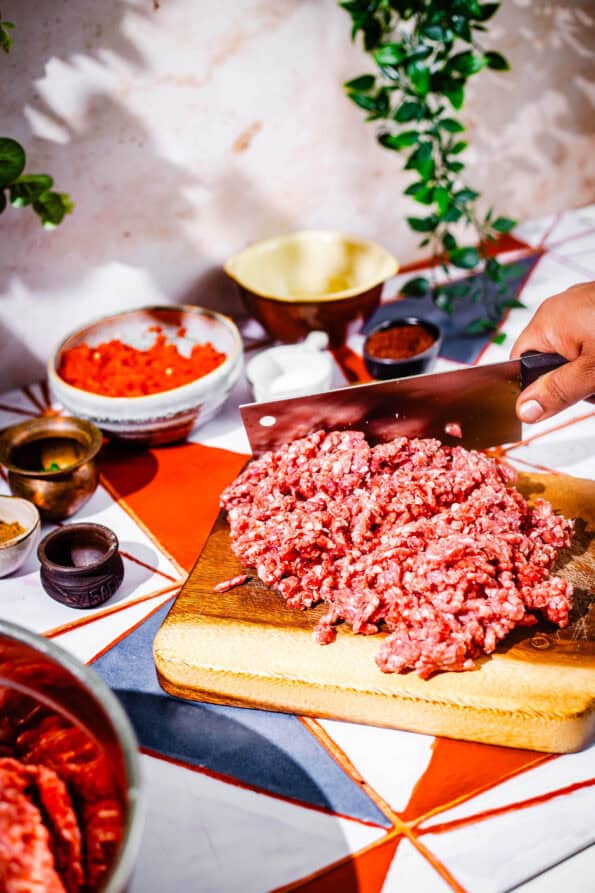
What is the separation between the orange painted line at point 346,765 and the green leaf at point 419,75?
1.82m

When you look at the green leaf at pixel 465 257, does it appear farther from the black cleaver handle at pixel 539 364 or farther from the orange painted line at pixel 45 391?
the orange painted line at pixel 45 391

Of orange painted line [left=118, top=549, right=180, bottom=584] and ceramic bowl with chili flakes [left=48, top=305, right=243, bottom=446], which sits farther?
ceramic bowl with chili flakes [left=48, top=305, right=243, bottom=446]

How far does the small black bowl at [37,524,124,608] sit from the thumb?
3.33ft

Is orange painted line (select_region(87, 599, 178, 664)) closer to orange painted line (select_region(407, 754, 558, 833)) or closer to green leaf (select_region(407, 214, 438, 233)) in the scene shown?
orange painted line (select_region(407, 754, 558, 833))

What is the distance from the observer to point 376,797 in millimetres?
1408

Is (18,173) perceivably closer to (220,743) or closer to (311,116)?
(311,116)

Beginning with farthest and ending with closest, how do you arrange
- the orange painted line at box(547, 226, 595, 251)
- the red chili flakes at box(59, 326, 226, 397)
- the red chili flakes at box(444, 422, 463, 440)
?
the orange painted line at box(547, 226, 595, 251)
the red chili flakes at box(59, 326, 226, 397)
the red chili flakes at box(444, 422, 463, 440)

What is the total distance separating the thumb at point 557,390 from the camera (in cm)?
177

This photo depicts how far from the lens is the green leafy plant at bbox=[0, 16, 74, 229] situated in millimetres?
1952

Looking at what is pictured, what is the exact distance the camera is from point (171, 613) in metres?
1.64

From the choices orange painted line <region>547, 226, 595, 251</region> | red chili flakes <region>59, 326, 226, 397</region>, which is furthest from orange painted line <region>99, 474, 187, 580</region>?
orange painted line <region>547, 226, 595, 251</region>

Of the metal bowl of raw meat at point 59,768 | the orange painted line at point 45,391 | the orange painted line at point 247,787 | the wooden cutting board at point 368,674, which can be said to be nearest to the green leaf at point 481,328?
the wooden cutting board at point 368,674

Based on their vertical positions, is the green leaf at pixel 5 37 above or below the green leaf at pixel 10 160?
above

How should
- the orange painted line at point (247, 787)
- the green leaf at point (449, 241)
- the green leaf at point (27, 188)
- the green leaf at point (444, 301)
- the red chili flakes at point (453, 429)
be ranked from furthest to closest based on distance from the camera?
the green leaf at point (444, 301)
the green leaf at point (449, 241)
the green leaf at point (27, 188)
the red chili flakes at point (453, 429)
the orange painted line at point (247, 787)
